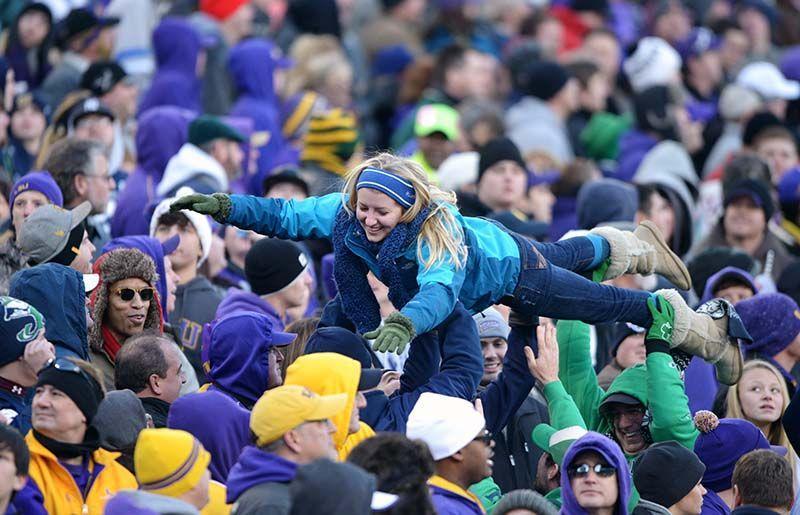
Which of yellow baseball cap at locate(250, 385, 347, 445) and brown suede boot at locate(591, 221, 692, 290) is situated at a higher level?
yellow baseball cap at locate(250, 385, 347, 445)

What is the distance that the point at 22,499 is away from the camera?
21.0ft

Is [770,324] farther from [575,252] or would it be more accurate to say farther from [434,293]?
[434,293]

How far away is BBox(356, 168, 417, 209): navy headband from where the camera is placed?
7.57 metres

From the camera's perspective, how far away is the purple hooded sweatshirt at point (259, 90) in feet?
44.8

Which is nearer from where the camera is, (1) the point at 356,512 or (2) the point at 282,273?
(1) the point at 356,512

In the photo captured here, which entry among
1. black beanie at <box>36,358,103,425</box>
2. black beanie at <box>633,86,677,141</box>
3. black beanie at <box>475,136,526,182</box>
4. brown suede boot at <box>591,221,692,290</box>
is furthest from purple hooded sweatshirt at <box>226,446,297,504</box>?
black beanie at <box>633,86,677,141</box>

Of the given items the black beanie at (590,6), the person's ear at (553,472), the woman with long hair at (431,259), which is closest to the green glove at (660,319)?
the woman with long hair at (431,259)

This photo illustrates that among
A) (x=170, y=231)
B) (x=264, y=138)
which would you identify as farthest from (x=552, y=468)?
(x=264, y=138)

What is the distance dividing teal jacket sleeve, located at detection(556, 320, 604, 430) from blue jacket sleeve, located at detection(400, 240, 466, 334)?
3.61 feet

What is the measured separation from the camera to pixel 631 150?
588 inches

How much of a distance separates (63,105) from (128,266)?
3632 mm

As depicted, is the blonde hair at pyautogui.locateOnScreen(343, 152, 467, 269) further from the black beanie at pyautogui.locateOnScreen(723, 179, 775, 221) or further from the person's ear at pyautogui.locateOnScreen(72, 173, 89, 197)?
the black beanie at pyautogui.locateOnScreen(723, 179, 775, 221)

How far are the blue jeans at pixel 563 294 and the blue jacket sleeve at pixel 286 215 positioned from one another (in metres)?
0.94

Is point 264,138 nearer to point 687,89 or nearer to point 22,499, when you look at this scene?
point 687,89
